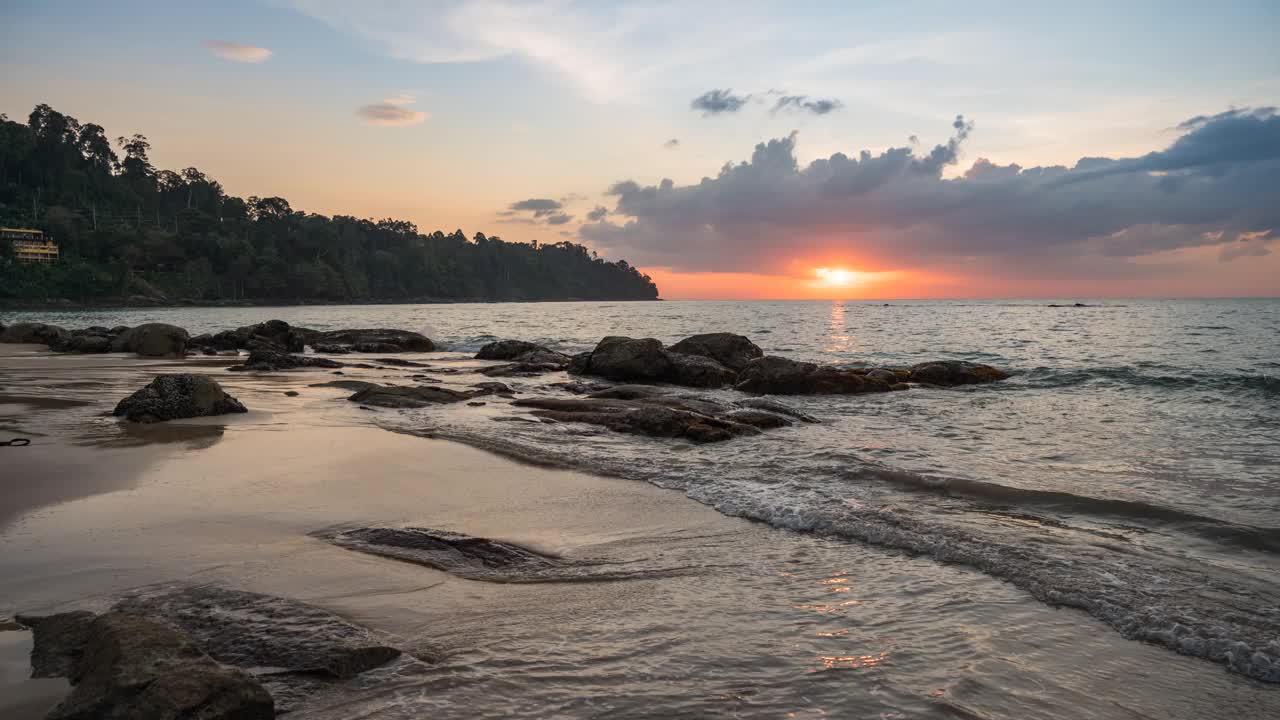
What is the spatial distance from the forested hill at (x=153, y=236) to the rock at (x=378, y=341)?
9143cm

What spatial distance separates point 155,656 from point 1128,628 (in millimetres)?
4631

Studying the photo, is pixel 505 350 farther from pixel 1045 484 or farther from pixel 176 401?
A: pixel 1045 484

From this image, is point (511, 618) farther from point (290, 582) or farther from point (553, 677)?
point (290, 582)

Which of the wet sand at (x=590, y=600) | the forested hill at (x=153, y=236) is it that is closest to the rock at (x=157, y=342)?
the wet sand at (x=590, y=600)

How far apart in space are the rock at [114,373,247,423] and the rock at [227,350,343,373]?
8.73 metres

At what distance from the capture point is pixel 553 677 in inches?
118

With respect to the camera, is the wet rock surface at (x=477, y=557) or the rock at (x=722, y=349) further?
the rock at (x=722, y=349)

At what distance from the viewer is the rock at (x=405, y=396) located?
1195cm

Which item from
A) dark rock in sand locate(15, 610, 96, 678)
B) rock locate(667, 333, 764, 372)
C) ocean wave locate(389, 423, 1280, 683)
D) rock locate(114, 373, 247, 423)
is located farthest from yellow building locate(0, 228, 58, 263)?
dark rock in sand locate(15, 610, 96, 678)

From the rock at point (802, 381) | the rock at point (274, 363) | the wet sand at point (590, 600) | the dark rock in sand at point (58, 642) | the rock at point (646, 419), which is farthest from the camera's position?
the rock at point (274, 363)

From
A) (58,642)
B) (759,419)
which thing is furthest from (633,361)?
(58,642)

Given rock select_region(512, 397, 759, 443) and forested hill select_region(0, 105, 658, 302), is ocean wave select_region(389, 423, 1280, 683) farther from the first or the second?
forested hill select_region(0, 105, 658, 302)

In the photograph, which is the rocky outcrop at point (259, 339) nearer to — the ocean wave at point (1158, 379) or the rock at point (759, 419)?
the rock at point (759, 419)

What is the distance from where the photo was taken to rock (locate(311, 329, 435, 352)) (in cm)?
2823
